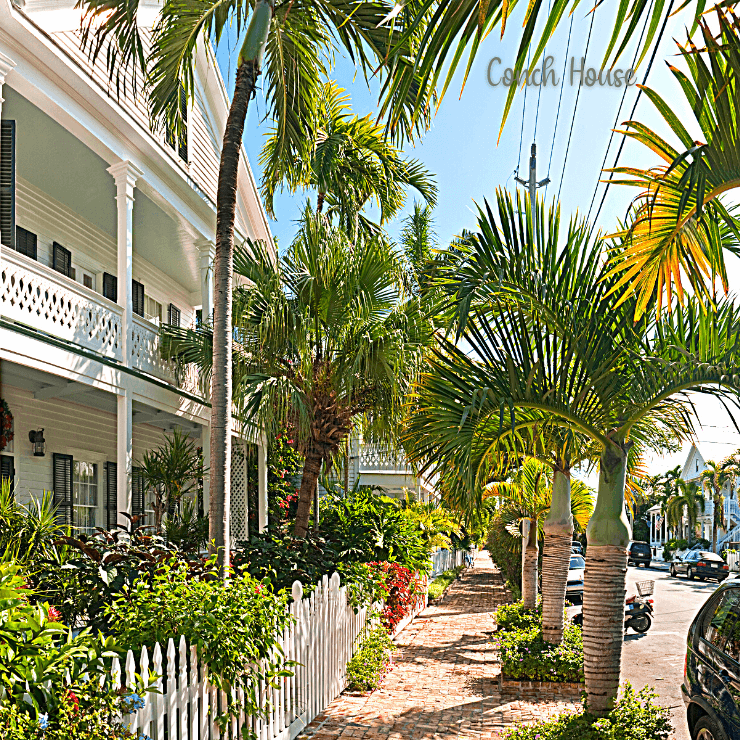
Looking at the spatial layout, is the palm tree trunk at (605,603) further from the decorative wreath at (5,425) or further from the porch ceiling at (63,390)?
the decorative wreath at (5,425)

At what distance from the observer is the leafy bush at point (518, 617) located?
39.3 ft

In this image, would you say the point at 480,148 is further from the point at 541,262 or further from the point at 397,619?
the point at 397,619

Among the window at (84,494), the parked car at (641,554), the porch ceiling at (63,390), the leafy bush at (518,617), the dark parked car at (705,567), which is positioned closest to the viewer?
the porch ceiling at (63,390)

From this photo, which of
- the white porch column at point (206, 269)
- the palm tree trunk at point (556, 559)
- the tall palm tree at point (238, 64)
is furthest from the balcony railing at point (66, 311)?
the palm tree trunk at point (556, 559)

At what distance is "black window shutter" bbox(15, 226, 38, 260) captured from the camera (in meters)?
11.0

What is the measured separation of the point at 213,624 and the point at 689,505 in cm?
6881

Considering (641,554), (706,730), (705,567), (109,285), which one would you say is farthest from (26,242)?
(641,554)

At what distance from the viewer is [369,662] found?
938cm

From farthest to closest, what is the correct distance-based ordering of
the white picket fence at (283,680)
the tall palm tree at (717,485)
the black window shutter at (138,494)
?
the tall palm tree at (717,485), the black window shutter at (138,494), the white picket fence at (283,680)

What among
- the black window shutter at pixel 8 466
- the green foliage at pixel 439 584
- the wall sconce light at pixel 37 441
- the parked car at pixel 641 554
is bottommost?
the parked car at pixel 641 554

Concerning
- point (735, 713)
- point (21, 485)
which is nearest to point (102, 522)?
point (21, 485)

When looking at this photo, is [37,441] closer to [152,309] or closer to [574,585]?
[152,309]

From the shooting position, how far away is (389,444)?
11.2 m

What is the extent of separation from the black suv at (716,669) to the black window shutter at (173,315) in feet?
41.5
